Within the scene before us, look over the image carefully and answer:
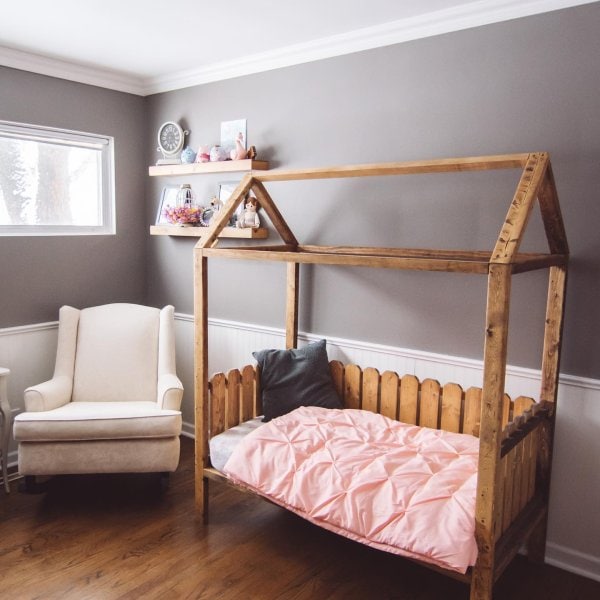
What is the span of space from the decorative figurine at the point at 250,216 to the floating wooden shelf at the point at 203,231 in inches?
1.4

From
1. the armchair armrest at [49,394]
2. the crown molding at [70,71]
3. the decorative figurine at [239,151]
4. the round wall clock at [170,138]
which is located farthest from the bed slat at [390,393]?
the crown molding at [70,71]

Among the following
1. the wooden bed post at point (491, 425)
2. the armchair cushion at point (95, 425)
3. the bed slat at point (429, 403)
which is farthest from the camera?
the armchair cushion at point (95, 425)

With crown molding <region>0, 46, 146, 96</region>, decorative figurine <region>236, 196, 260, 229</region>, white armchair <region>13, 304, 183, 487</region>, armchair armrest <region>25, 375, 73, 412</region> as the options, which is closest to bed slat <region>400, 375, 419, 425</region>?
white armchair <region>13, 304, 183, 487</region>

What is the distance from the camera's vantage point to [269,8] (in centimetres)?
265

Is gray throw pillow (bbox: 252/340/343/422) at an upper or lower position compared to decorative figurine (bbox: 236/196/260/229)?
lower

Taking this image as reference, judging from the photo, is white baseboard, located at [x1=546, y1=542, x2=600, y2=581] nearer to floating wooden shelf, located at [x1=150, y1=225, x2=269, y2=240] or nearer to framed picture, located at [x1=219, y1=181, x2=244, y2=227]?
floating wooden shelf, located at [x1=150, y1=225, x2=269, y2=240]

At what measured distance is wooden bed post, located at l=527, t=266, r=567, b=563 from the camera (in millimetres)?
2463

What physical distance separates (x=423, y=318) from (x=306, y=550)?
1.22m

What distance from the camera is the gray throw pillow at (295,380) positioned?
3.06 meters

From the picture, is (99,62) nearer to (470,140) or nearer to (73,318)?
(73,318)

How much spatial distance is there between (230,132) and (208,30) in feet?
2.41

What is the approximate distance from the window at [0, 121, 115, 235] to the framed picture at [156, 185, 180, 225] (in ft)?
1.06

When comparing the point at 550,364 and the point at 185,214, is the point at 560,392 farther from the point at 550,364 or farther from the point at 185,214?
the point at 185,214

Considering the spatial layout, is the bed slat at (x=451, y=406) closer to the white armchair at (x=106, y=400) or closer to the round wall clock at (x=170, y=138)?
the white armchair at (x=106, y=400)
